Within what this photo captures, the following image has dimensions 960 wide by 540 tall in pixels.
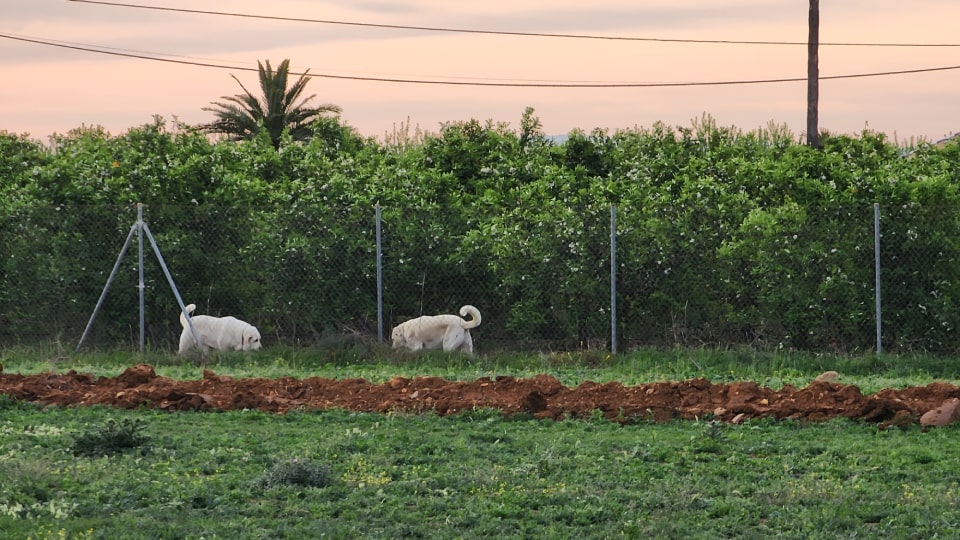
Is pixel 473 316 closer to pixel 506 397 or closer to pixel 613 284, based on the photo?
pixel 613 284

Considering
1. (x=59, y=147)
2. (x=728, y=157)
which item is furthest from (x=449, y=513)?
(x=59, y=147)

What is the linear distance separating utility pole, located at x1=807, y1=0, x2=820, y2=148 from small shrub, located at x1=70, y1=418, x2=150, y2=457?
22606 mm

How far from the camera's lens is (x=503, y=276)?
678 inches

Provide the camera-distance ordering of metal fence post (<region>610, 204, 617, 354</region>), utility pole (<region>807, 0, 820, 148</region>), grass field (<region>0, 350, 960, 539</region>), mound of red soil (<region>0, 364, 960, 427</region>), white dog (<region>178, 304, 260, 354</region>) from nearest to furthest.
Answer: grass field (<region>0, 350, 960, 539</region>), mound of red soil (<region>0, 364, 960, 427</region>), metal fence post (<region>610, 204, 617, 354</region>), white dog (<region>178, 304, 260, 354</region>), utility pole (<region>807, 0, 820, 148</region>)

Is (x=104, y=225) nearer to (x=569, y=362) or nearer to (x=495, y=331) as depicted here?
(x=495, y=331)

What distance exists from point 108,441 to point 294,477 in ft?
6.72

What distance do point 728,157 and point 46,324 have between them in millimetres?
13111

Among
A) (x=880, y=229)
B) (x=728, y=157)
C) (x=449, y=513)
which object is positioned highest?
(x=728, y=157)

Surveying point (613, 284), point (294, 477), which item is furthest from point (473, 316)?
point (294, 477)

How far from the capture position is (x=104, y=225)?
18.2 m

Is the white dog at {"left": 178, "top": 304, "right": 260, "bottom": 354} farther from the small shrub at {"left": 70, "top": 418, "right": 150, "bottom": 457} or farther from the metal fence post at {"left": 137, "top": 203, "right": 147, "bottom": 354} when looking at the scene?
the small shrub at {"left": 70, "top": 418, "right": 150, "bottom": 457}

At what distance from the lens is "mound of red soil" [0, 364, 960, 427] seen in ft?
35.5

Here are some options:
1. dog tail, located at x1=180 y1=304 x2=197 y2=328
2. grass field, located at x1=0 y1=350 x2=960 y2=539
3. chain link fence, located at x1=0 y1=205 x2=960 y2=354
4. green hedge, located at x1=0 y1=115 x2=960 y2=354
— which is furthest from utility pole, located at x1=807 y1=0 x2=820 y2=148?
grass field, located at x1=0 y1=350 x2=960 y2=539

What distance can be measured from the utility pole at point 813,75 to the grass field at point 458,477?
20113 millimetres
